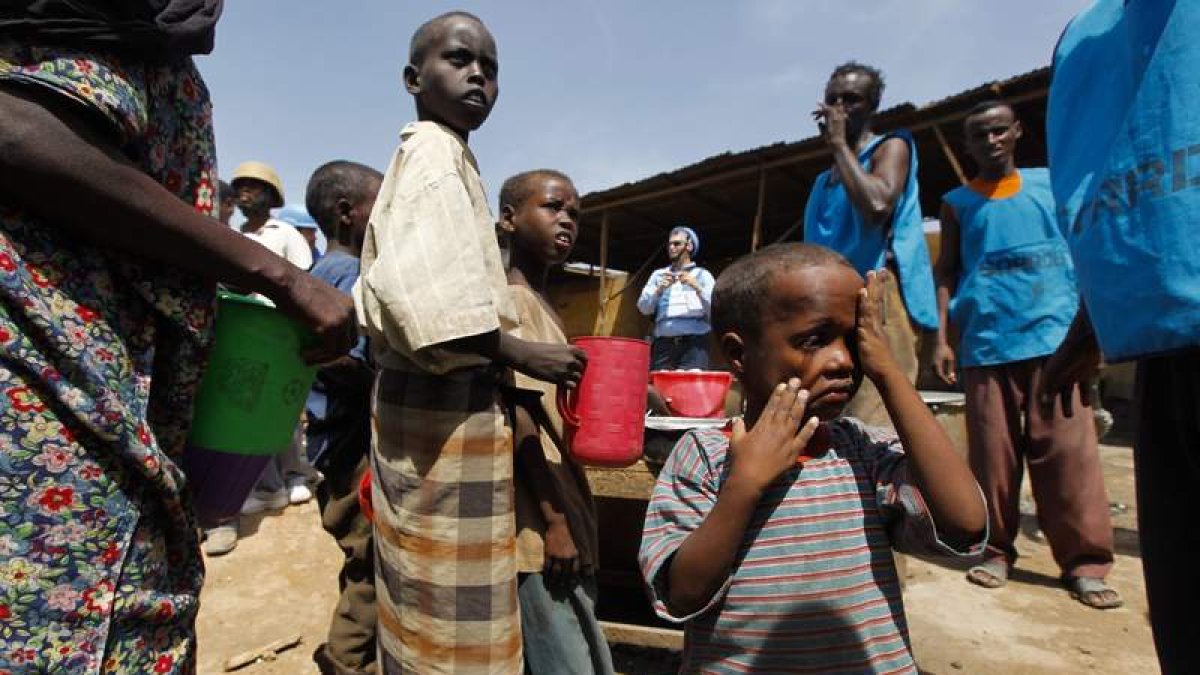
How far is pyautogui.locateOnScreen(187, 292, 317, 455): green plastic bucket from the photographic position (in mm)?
1168

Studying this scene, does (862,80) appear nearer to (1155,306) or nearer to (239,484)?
(1155,306)

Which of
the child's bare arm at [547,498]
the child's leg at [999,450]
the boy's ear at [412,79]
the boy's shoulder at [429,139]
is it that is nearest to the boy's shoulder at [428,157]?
the boy's shoulder at [429,139]

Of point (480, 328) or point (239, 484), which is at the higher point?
point (480, 328)

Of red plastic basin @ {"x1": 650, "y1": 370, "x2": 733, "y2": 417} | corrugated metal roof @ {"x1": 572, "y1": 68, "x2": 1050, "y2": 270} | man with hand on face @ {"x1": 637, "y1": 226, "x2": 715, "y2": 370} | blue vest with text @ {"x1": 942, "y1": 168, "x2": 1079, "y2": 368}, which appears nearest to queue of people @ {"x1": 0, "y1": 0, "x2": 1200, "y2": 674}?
red plastic basin @ {"x1": 650, "y1": 370, "x2": 733, "y2": 417}

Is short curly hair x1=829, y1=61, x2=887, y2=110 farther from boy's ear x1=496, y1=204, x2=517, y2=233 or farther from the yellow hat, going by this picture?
the yellow hat

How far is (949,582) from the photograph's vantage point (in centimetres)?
323

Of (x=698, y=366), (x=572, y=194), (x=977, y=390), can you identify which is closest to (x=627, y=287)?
(x=698, y=366)

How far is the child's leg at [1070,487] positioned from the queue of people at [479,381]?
1.52m

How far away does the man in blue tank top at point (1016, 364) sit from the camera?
10.1ft

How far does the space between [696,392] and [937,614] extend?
58.7 inches

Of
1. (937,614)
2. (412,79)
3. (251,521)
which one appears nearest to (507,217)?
(412,79)

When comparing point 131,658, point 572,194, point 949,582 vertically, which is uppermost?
point 572,194

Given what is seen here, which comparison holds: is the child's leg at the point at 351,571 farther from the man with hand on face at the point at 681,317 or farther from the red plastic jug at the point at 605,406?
the man with hand on face at the point at 681,317

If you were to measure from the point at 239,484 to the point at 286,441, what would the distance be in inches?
4.1
